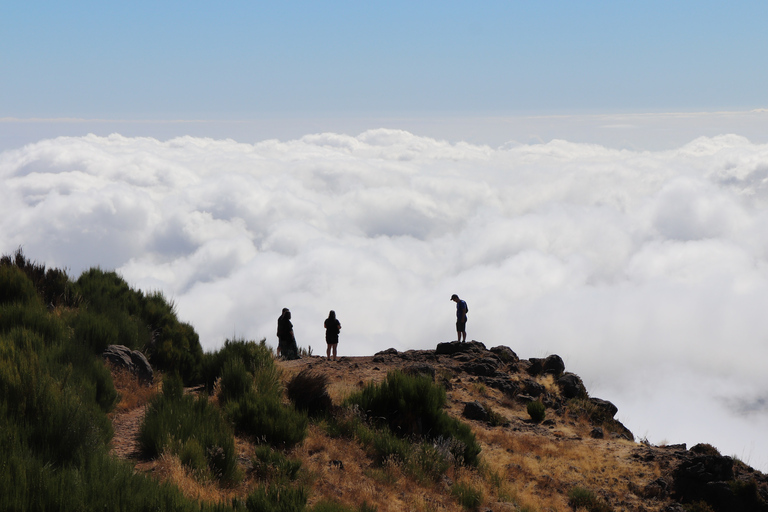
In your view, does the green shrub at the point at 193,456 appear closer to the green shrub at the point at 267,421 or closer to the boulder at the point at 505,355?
the green shrub at the point at 267,421

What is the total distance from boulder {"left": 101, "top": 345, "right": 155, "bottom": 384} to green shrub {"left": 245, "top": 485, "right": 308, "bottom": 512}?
213 inches

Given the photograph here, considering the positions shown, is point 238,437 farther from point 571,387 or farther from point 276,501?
point 571,387

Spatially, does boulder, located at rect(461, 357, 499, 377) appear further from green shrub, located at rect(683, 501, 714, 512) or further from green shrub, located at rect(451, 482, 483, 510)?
green shrub, located at rect(451, 482, 483, 510)

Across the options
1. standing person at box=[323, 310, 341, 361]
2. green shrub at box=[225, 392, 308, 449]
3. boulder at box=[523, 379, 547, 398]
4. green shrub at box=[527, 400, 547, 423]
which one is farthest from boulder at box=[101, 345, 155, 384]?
boulder at box=[523, 379, 547, 398]

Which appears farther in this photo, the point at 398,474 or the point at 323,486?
the point at 398,474

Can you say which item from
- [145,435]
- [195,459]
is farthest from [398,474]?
[145,435]

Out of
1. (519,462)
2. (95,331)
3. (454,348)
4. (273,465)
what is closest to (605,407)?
(454,348)

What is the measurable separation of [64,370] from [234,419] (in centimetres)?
238

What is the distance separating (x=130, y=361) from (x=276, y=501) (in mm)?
5814

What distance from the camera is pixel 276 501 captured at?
203 inches

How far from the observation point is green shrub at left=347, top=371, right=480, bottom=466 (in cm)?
955

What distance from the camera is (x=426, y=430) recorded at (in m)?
9.75

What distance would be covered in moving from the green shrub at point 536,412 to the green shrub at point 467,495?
6.65 m

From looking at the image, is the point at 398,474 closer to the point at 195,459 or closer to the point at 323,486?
the point at 323,486
